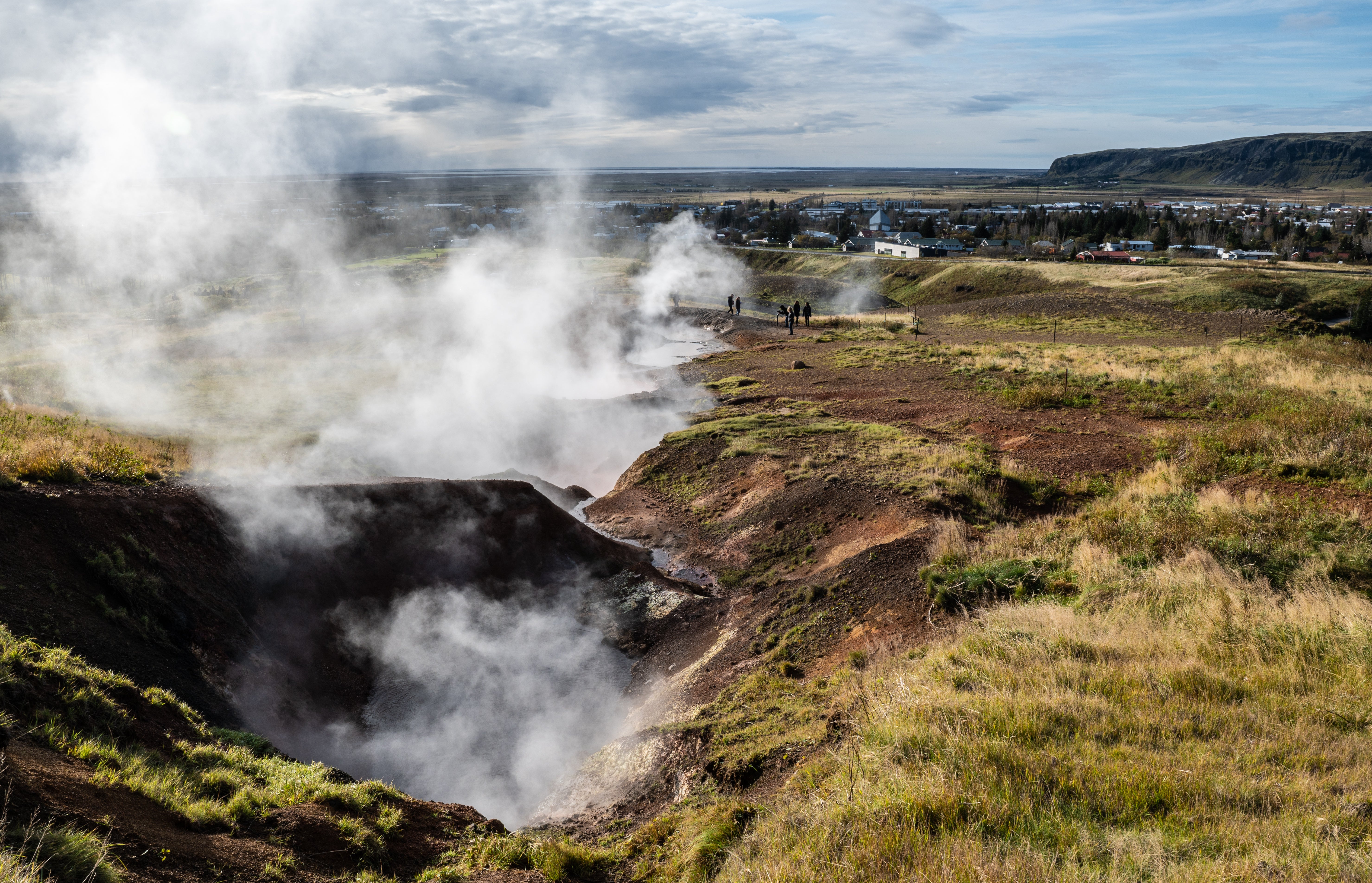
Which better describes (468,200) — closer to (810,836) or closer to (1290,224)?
(1290,224)

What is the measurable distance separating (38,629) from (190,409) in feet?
61.2

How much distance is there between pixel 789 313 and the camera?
50.4 metres

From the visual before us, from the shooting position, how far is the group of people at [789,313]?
165 feet

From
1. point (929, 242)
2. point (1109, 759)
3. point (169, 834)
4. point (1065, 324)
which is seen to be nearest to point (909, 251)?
point (929, 242)

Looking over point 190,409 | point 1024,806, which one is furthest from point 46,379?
point 1024,806

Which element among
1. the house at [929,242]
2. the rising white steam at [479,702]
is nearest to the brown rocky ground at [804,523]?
the rising white steam at [479,702]

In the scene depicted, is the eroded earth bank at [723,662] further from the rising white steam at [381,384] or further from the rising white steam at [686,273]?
the rising white steam at [686,273]

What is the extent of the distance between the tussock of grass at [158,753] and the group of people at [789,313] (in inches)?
1761

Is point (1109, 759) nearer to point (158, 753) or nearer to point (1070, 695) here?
point (1070, 695)

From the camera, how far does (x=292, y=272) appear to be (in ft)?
198

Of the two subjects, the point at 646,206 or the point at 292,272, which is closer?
the point at 292,272

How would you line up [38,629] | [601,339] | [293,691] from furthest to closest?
[601,339]
[293,691]
[38,629]

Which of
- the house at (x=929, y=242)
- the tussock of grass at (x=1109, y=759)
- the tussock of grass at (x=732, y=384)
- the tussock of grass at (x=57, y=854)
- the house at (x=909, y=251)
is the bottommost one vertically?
the tussock of grass at (x=732, y=384)

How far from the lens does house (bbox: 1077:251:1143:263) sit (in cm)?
7462
